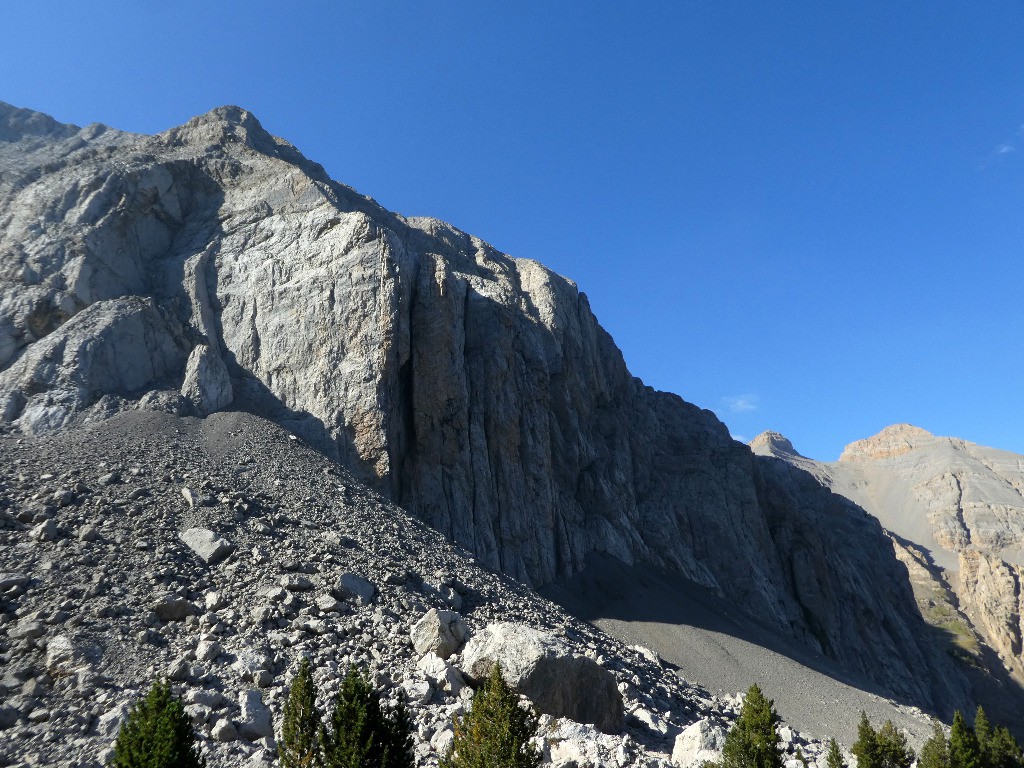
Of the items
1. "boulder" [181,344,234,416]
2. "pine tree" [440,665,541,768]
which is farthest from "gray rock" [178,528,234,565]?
"boulder" [181,344,234,416]

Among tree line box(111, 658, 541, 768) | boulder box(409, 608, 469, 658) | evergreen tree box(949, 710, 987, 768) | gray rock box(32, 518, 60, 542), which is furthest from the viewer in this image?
evergreen tree box(949, 710, 987, 768)

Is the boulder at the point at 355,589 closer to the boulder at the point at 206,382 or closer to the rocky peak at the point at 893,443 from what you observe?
the boulder at the point at 206,382

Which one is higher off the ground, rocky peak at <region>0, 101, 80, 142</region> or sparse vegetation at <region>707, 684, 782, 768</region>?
rocky peak at <region>0, 101, 80, 142</region>

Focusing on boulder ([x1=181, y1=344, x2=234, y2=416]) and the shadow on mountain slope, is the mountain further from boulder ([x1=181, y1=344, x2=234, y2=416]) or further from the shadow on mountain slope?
the shadow on mountain slope

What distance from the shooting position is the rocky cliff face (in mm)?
43906

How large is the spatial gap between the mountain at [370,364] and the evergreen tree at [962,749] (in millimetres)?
22760

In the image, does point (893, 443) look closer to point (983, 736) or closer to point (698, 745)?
point (983, 736)

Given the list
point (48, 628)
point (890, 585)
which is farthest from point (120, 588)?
point (890, 585)

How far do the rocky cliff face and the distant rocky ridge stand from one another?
4191cm

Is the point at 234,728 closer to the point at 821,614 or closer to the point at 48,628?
the point at 48,628

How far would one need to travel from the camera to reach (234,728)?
1522 centimetres

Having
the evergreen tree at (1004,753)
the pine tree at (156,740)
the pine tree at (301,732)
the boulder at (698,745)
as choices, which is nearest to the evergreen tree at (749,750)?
the boulder at (698,745)

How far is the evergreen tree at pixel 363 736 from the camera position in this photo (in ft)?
40.4

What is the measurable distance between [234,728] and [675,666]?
98.2 feet
